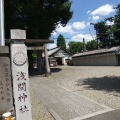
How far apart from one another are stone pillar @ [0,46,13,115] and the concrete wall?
31089 mm

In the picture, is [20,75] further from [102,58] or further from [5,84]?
[102,58]

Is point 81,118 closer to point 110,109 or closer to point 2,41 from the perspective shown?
point 110,109

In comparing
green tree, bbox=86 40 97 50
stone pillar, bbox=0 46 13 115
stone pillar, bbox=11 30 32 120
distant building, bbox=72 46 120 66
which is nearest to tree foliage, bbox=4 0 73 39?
distant building, bbox=72 46 120 66

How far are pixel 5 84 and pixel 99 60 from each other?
35.4m

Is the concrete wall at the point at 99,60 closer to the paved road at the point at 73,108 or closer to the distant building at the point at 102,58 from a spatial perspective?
the distant building at the point at 102,58

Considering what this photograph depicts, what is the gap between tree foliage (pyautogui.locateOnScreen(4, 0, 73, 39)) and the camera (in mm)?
23562

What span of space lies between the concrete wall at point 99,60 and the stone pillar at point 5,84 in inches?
1224

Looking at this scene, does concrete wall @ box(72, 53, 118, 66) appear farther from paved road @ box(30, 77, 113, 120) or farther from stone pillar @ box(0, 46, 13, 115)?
stone pillar @ box(0, 46, 13, 115)

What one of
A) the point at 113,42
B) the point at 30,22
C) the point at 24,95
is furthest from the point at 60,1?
the point at 113,42

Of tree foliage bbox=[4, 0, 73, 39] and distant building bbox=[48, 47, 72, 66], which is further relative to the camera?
distant building bbox=[48, 47, 72, 66]

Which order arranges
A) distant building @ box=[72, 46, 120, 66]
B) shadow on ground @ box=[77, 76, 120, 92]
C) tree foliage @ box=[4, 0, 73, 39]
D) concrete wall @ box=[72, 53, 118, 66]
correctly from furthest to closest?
concrete wall @ box=[72, 53, 118, 66] → distant building @ box=[72, 46, 120, 66] → tree foliage @ box=[4, 0, 73, 39] → shadow on ground @ box=[77, 76, 120, 92]

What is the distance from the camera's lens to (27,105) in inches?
231

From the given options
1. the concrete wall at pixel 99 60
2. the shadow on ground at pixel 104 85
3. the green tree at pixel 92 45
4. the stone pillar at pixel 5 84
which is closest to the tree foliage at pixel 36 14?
the shadow on ground at pixel 104 85

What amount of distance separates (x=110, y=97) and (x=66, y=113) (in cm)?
298
